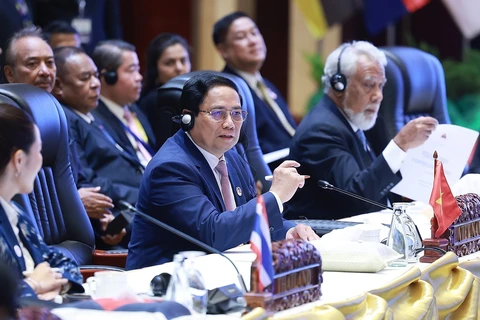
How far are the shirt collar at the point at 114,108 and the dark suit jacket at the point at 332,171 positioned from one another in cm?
108

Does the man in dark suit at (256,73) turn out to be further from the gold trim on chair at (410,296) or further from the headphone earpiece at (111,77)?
the gold trim on chair at (410,296)

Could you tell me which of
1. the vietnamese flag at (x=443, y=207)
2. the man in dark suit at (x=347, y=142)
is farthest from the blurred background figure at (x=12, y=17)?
the vietnamese flag at (x=443, y=207)

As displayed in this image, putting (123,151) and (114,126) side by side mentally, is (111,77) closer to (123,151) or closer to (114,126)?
(114,126)

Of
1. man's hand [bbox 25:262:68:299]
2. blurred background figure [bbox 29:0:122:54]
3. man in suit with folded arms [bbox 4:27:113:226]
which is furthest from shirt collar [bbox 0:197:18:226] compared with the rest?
blurred background figure [bbox 29:0:122:54]

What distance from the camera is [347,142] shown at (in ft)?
14.0

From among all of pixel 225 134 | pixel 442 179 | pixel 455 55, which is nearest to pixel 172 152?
pixel 225 134

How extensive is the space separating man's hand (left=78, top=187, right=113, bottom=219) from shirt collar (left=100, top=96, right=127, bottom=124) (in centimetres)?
81

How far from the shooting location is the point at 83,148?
15.1ft

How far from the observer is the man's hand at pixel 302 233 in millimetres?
3273

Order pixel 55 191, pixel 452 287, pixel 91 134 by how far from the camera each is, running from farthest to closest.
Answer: pixel 91 134, pixel 55 191, pixel 452 287

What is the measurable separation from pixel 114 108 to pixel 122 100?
6 centimetres

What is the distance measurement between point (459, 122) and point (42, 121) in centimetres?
480

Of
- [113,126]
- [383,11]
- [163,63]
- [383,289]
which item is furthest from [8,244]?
[383,11]

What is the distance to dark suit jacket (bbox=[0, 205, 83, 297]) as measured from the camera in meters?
2.36
